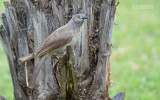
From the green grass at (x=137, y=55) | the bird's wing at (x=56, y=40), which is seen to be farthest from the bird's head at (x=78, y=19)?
the green grass at (x=137, y=55)

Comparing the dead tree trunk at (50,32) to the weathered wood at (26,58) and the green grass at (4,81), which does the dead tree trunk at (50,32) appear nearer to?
the weathered wood at (26,58)

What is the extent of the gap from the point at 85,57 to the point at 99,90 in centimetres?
50

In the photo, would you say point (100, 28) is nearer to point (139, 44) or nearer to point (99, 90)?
point (99, 90)

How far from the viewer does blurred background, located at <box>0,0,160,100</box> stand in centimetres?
660

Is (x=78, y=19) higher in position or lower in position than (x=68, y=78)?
higher

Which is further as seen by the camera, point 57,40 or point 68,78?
point 68,78

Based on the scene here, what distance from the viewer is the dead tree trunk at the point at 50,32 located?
3.73m

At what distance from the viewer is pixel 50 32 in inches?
148

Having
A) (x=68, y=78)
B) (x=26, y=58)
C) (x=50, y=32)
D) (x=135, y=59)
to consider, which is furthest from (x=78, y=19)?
(x=135, y=59)

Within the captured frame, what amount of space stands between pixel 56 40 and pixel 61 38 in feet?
0.20

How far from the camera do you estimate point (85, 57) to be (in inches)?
154

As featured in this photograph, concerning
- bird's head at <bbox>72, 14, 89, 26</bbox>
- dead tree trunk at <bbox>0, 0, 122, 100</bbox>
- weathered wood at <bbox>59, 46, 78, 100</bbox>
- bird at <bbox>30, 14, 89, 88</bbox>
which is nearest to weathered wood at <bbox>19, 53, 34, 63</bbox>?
dead tree trunk at <bbox>0, 0, 122, 100</bbox>

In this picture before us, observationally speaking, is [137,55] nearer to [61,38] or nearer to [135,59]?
[135,59]

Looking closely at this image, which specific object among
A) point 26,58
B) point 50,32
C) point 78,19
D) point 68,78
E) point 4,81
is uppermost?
point 78,19
